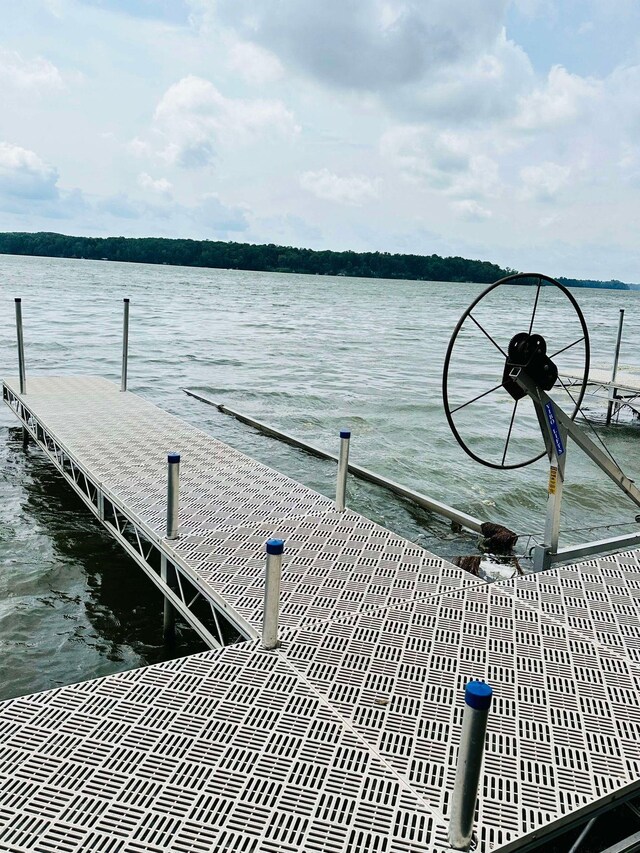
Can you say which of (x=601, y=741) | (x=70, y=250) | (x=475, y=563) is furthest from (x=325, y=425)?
(x=70, y=250)

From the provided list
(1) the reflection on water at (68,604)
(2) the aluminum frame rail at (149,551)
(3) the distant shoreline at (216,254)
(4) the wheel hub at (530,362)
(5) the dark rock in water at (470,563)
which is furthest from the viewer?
(3) the distant shoreline at (216,254)

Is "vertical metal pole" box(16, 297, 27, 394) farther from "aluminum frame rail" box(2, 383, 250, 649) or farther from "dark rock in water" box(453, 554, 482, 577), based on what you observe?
"dark rock in water" box(453, 554, 482, 577)

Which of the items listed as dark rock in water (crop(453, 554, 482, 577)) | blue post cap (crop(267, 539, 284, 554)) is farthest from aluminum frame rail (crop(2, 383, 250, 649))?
Answer: dark rock in water (crop(453, 554, 482, 577))

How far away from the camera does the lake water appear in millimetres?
6871

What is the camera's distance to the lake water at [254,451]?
687 cm

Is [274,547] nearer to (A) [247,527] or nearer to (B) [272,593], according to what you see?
(B) [272,593]

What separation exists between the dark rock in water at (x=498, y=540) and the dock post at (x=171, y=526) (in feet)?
13.1

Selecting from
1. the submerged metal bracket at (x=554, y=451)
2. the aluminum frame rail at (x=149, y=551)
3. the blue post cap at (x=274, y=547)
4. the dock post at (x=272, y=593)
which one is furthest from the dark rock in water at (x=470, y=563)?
the blue post cap at (x=274, y=547)

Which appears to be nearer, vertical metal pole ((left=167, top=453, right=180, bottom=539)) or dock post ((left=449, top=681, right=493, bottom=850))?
dock post ((left=449, top=681, right=493, bottom=850))

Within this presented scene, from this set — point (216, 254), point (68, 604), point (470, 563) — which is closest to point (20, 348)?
point (68, 604)

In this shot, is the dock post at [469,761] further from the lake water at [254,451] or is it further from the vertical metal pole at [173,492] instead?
the lake water at [254,451]

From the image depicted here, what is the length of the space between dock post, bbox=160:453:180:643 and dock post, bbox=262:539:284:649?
1.87 metres

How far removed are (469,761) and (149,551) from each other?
4.50 metres

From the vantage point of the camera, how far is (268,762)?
341cm
